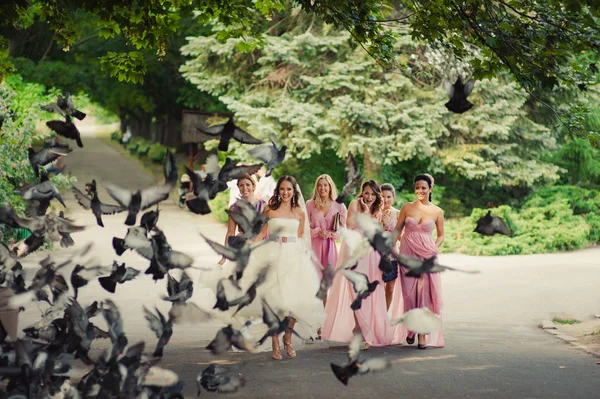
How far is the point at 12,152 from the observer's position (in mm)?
19000

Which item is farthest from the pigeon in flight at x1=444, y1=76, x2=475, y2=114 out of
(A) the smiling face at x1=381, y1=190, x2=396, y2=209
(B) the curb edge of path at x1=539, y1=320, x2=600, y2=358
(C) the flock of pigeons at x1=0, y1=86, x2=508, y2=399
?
(B) the curb edge of path at x1=539, y1=320, x2=600, y2=358

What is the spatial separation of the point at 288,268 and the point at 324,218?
1.46 meters

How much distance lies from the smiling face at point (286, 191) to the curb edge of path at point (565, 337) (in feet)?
13.4

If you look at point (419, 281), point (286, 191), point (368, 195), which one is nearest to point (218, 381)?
point (286, 191)

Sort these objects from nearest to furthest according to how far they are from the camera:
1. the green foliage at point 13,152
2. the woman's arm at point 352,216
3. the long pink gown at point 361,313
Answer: the long pink gown at point 361,313 < the woman's arm at point 352,216 < the green foliage at point 13,152

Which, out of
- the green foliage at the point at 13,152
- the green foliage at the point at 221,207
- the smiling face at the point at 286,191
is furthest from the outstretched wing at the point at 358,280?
the green foliage at the point at 221,207

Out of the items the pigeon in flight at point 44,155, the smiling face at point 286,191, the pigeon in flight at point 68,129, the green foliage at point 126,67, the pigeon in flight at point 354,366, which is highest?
the green foliage at point 126,67

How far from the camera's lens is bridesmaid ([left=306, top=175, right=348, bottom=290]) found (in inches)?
449

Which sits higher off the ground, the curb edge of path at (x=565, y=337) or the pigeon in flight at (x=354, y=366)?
the pigeon in flight at (x=354, y=366)

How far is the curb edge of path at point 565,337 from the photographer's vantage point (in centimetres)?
1084

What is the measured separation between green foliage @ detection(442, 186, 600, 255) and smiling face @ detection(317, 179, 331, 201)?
1199cm

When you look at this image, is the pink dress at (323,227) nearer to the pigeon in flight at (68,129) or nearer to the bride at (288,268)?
the bride at (288,268)

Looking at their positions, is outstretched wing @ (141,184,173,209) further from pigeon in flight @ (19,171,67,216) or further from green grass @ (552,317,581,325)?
green grass @ (552,317,581,325)

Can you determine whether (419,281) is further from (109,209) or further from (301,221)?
(109,209)
